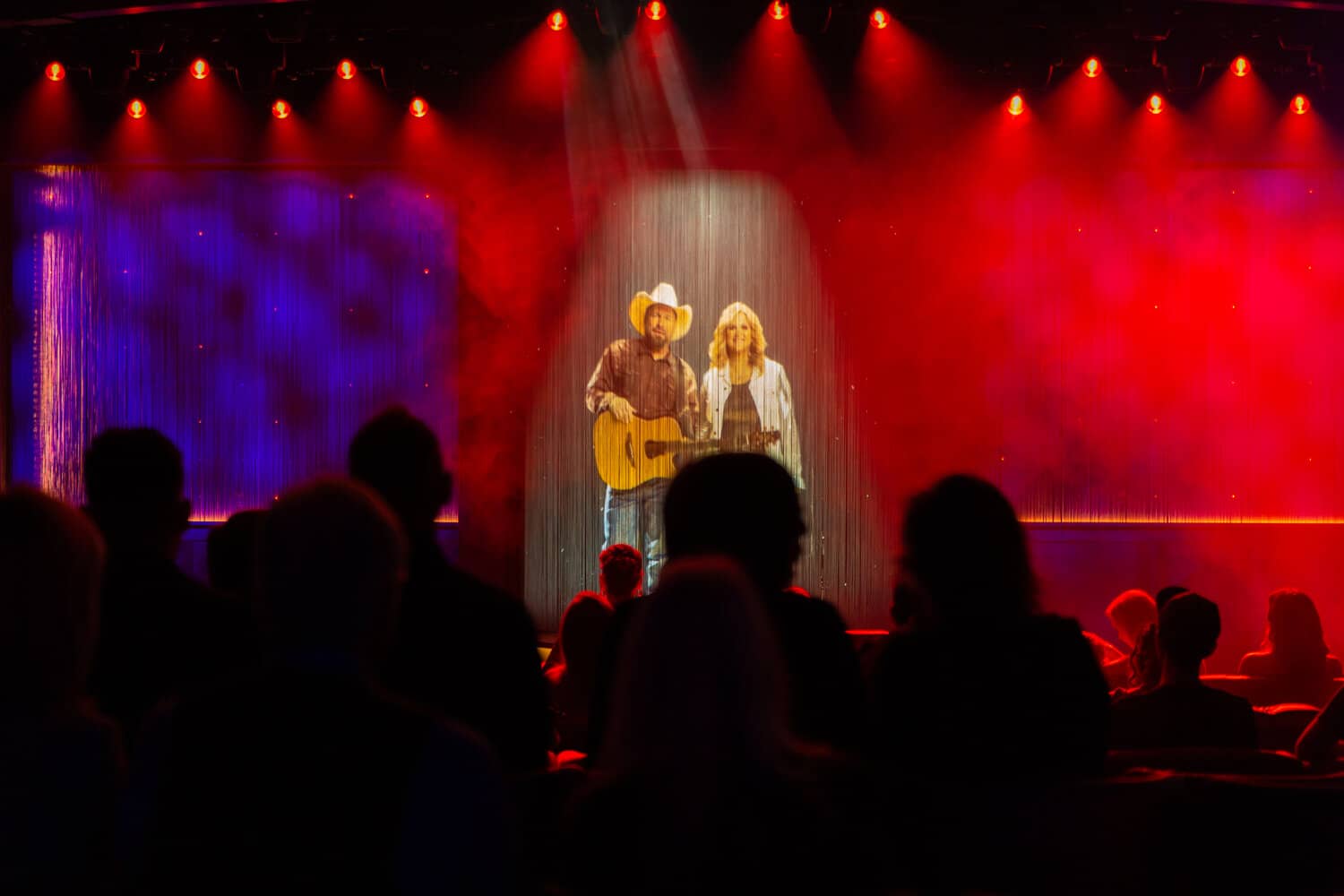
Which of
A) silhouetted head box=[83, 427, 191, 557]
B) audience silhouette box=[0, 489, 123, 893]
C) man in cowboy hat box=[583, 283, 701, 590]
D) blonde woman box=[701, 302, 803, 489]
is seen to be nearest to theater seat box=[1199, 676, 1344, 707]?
silhouetted head box=[83, 427, 191, 557]

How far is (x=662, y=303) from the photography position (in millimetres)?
9148

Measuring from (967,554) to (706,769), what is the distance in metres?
0.84

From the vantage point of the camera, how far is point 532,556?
8.87 metres

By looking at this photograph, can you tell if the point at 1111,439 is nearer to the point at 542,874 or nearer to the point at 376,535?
the point at 542,874

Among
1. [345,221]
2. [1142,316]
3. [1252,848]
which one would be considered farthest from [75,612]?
[1142,316]

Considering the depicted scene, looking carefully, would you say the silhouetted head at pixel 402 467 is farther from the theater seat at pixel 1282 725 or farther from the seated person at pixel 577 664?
the theater seat at pixel 1282 725

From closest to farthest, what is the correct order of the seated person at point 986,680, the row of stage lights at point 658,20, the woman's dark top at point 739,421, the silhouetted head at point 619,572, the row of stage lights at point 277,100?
the seated person at point 986,680 → the silhouetted head at point 619,572 → the row of stage lights at point 658,20 → the row of stage lights at point 277,100 → the woman's dark top at point 739,421

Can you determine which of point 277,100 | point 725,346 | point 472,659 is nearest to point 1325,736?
point 472,659

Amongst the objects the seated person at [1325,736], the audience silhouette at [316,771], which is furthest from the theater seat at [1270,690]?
the audience silhouette at [316,771]

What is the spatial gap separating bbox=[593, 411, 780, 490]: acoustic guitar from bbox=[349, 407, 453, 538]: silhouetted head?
6911 mm

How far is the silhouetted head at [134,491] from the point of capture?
6.72 ft

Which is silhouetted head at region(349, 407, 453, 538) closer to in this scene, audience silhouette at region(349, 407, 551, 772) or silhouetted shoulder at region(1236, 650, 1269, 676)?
audience silhouette at region(349, 407, 551, 772)

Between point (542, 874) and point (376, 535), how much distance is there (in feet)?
2.90

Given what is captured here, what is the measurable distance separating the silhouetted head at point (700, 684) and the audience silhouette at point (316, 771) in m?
0.19
